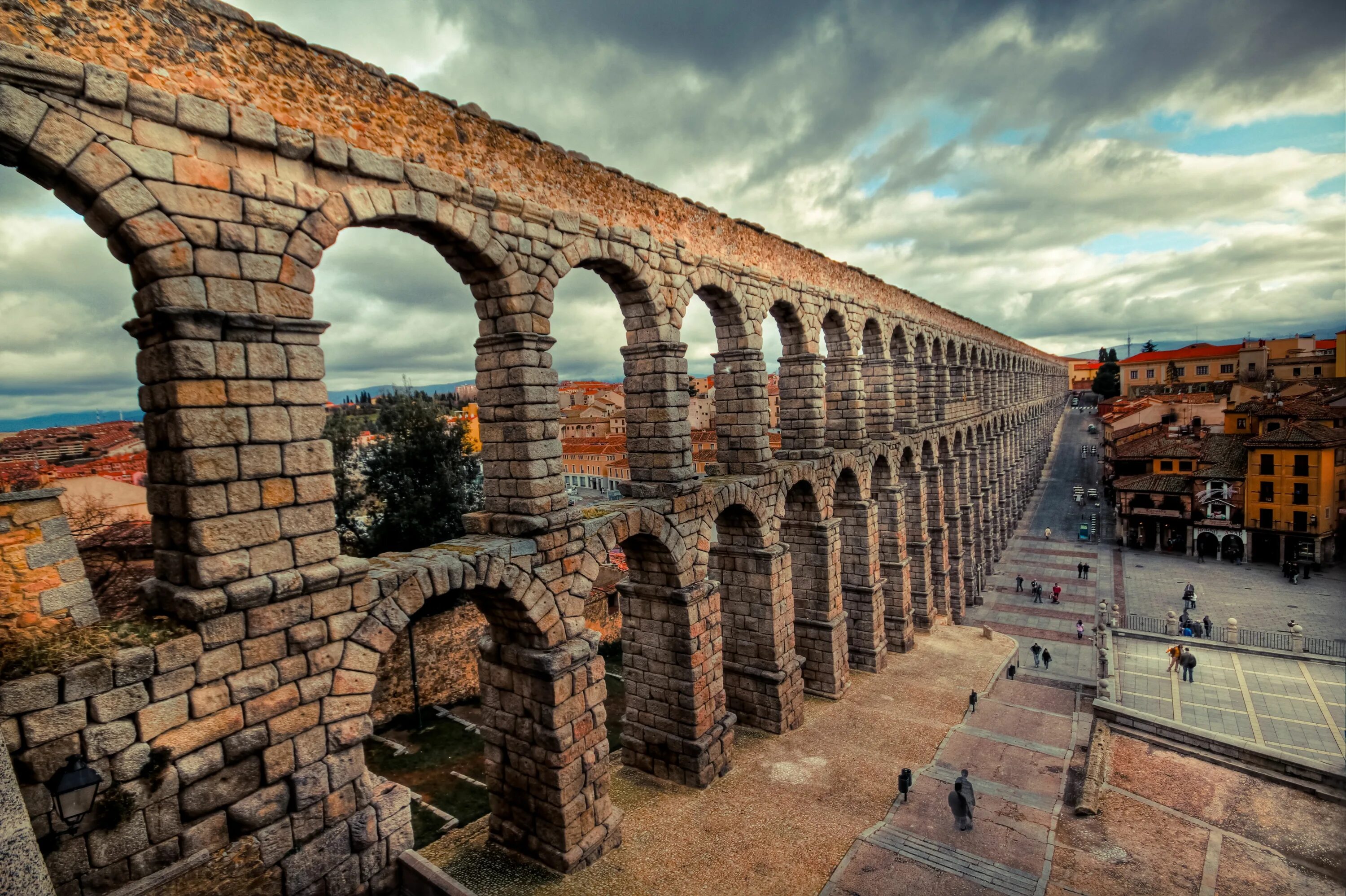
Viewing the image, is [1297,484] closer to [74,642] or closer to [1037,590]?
[1037,590]

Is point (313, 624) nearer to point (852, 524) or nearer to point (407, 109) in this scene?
point (407, 109)

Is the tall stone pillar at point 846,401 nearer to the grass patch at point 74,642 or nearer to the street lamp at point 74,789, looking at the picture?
the grass patch at point 74,642

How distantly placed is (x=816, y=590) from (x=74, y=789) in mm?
15052

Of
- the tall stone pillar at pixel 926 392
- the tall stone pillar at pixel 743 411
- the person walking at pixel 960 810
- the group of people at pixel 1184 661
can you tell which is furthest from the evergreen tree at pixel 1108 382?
the person walking at pixel 960 810

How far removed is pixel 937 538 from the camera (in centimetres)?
2609

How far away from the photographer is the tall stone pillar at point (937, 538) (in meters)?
25.7

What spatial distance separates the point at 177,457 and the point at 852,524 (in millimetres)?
16896

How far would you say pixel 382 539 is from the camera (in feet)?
86.6

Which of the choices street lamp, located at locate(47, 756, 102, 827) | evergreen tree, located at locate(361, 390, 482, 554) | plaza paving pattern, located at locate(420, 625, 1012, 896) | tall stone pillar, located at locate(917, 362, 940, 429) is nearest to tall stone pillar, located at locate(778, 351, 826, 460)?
plaza paving pattern, located at locate(420, 625, 1012, 896)

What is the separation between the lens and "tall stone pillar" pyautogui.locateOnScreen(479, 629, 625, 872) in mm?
10359

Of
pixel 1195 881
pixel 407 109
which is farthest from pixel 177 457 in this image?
pixel 1195 881

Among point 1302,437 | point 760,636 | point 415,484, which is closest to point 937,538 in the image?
point 760,636

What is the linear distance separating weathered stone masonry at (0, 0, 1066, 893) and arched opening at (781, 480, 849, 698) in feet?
0.28

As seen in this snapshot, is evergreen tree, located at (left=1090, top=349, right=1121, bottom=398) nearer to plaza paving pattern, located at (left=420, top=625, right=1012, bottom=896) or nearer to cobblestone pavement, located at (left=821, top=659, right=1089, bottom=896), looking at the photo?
cobblestone pavement, located at (left=821, top=659, right=1089, bottom=896)
